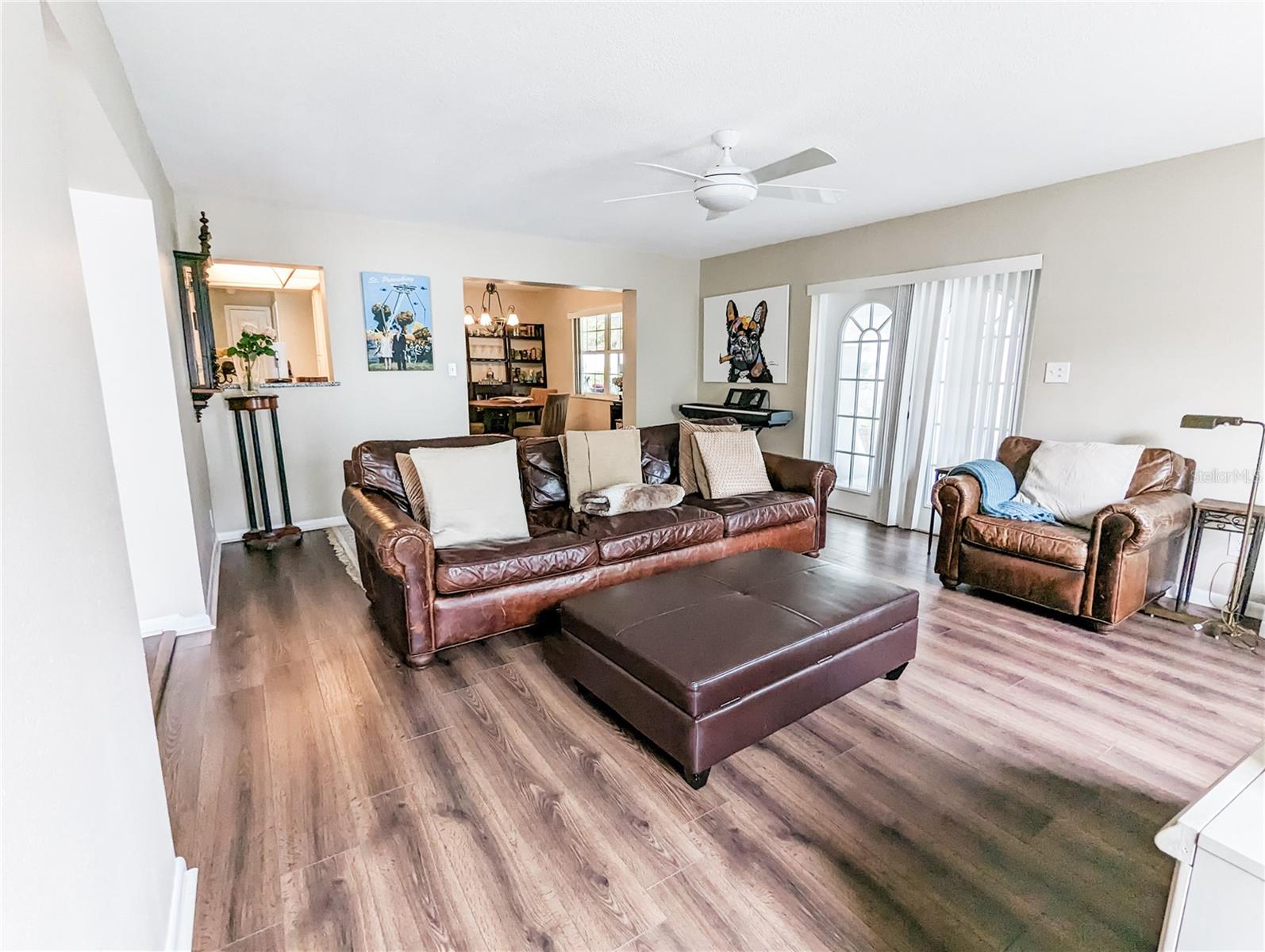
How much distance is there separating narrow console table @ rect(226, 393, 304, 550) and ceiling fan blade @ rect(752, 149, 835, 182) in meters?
3.44

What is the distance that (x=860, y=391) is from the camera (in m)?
5.11

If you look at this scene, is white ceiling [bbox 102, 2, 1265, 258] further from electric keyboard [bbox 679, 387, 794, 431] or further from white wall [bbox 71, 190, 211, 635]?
electric keyboard [bbox 679, 387, 794, 431]

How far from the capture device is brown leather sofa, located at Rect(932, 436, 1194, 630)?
2855 millimetres

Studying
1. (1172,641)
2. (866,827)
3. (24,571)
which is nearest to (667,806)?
(866,827)

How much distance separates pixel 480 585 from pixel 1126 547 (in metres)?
3.03

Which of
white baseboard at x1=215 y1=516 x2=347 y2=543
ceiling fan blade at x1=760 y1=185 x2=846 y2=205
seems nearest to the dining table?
white baseboard at x1=215 y1=516 x2=347 y2=543

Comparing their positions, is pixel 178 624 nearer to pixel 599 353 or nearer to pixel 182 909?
pixel 182 909

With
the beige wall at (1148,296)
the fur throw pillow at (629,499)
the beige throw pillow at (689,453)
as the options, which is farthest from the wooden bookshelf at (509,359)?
the beige wall at (1148,296)

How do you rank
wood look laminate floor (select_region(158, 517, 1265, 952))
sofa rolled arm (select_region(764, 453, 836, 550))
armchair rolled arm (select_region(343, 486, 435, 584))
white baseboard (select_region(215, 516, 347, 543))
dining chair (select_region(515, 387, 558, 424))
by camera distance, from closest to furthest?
wood look laminate floor (select_region(158, 517, 1265, 952)) < armchair rolled arm (select_region(343, 486, 435, 584)) < sofa rolled arm (select_region(764, 453, 836, 550)) < white baseboard (select_region(215, 516, 347, 543)) < dining chair (select_region(515, 387, 558, 424))

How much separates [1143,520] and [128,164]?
4.57 metres

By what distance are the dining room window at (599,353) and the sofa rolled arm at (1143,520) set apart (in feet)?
19.0

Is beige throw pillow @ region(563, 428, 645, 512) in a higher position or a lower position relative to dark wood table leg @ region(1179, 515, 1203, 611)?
higher

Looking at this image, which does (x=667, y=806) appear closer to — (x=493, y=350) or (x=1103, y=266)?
(x=1103, y=266)

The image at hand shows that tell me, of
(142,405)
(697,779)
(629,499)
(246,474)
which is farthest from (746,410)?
(142,405)
